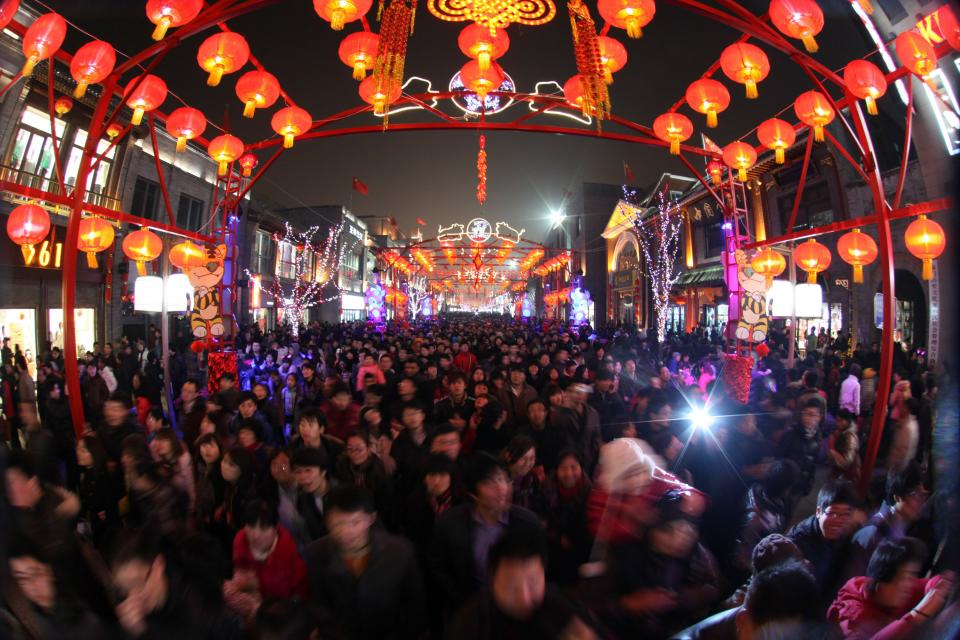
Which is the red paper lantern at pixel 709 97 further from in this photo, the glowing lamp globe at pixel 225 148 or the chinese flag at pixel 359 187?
the chinese flag at pixel 359 187

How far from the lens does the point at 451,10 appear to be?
6266 mm

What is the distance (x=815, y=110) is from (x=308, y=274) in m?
36.4

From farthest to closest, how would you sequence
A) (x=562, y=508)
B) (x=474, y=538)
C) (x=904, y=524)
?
(x=562, y=508) → (x=904, y=524) → (x=474, y=538)

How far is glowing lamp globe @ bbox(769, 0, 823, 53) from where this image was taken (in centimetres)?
549

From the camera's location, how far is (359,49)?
6984mm

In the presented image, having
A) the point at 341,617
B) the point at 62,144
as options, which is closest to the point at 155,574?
the point at 341,617

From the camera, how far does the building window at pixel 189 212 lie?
2205 centimetres

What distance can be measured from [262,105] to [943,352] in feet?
26.6

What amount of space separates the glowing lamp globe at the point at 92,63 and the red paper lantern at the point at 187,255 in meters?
4.05

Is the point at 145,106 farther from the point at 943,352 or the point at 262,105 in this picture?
the point at 943,352

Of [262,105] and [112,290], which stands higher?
[262,105]

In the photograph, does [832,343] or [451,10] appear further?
[832,343]

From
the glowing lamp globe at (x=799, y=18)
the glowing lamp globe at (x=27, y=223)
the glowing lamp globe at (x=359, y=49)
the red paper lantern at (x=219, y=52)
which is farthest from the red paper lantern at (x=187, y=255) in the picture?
the glowing lamp globe at (x=799, y=18)

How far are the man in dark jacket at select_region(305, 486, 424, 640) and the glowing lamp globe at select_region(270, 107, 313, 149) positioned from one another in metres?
6.90
